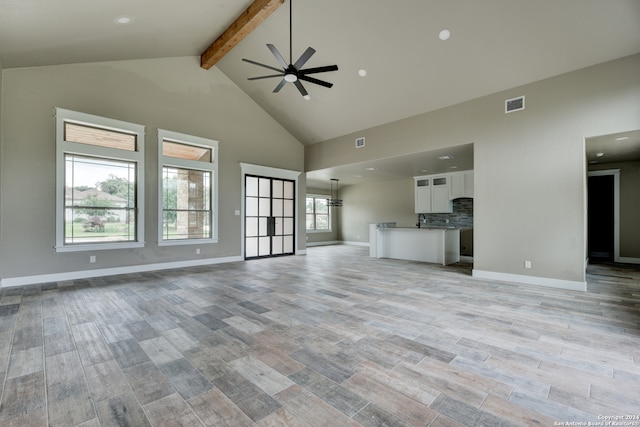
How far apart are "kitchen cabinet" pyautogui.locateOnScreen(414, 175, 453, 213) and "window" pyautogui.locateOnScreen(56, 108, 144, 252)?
7.81m

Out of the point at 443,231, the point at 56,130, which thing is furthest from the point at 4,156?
the point at 443,231

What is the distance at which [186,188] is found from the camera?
21.2ft

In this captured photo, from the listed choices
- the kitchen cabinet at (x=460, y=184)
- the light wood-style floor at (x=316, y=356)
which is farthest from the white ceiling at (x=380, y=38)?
the light wood-style floor at (x=316, y=356)

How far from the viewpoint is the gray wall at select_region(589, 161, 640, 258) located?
6816 millimetres

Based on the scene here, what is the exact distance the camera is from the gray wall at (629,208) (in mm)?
6816

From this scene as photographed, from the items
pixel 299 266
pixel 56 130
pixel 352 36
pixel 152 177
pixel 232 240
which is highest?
pixel 352 36

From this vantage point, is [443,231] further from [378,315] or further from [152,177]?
[152,177]

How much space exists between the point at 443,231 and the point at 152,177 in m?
6.65

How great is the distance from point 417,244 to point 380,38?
4852mm

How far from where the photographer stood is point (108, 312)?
3361mm

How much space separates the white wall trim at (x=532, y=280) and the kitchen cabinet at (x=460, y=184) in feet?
11.6

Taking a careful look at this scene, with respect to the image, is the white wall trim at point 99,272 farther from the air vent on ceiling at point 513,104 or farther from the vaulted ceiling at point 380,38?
the air vent on ceiling at point 513,104

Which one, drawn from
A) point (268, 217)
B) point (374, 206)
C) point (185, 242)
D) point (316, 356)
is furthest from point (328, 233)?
point (316, 356)

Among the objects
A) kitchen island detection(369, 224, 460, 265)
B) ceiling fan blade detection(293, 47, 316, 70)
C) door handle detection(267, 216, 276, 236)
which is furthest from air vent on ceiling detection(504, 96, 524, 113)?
door handle detection(267, 216, 276, 236)
